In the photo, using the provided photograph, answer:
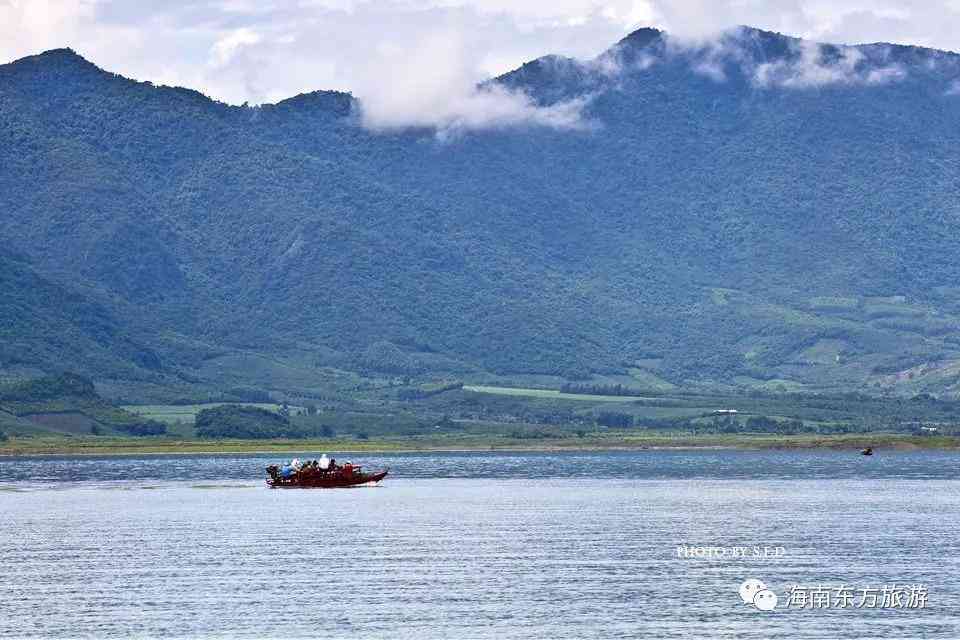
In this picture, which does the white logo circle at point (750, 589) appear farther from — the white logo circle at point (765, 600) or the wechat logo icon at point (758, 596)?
the white logo circle at point (765, 600)

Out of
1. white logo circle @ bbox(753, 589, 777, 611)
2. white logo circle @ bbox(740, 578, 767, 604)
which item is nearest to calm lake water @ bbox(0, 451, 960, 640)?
white logo circle @ bbox(740, 578, 767, 604)

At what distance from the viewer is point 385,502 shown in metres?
186

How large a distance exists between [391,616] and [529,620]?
303 inches

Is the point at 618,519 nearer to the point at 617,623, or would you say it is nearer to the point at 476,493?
the point at 476,493

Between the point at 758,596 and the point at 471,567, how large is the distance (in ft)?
79.1

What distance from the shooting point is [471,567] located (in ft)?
393

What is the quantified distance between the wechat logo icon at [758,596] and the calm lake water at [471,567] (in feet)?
2.16

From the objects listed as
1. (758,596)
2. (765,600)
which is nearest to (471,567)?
(758,596)

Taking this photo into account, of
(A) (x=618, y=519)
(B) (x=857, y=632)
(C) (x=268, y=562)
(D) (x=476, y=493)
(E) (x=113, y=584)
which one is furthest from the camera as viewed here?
(D) (x=476, y=493)

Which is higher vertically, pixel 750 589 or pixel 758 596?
pixel 750 589

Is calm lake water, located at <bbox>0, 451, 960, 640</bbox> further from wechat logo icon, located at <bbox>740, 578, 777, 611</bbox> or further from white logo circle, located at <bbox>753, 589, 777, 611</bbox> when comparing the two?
white logo circle, located at <bbox>753, 589, 777, 611</bbox>

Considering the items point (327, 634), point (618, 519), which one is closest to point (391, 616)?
point (327, 634)

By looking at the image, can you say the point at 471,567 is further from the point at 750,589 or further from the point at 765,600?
the point at 765,600

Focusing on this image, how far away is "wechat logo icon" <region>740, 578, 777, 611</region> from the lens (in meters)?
99.4
